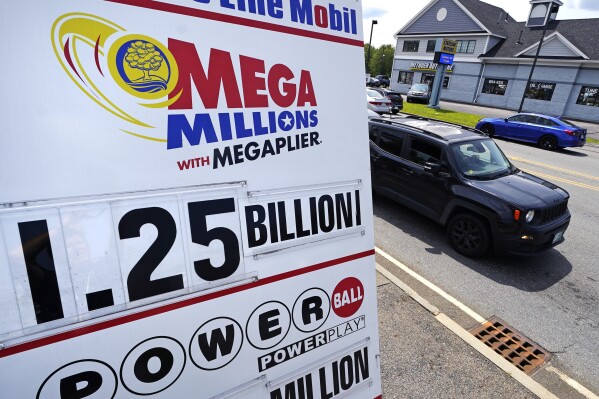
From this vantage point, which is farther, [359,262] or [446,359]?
[446,359]

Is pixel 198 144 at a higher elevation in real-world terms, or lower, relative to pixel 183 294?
higher

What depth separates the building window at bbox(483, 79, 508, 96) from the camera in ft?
108

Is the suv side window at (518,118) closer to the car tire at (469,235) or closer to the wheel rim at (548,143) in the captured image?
the wheel rim at (548,143)

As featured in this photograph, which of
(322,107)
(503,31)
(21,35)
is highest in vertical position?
(503,31)

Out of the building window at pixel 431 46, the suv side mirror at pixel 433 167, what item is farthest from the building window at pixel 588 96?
the suv side mirror at pixel 433 167

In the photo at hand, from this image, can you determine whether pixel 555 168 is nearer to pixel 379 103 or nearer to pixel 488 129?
pixel 488 129

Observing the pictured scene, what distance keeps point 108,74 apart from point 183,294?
0.96 m

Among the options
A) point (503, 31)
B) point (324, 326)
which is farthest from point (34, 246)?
point (503, 31)

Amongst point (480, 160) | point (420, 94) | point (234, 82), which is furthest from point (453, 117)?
point (234, 82)

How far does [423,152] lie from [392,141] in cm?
82

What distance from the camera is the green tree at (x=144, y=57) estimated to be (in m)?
1.31

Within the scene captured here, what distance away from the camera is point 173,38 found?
1377 millimetres

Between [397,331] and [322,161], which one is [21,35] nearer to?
[322,161]

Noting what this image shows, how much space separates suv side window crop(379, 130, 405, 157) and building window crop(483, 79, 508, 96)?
33.4 metres
